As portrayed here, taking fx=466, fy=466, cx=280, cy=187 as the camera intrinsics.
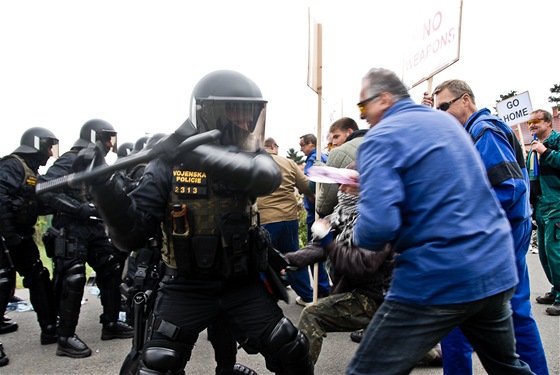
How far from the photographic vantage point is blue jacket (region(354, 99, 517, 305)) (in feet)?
5.81

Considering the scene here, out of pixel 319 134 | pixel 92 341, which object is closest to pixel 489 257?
pixel 319 134

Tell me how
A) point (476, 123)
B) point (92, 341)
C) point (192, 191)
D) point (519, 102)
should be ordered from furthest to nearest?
point (519, 102), point (92, 341), point (476, 123), point (192, 191)

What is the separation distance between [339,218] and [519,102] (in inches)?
196

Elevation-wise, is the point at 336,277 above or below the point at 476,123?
below

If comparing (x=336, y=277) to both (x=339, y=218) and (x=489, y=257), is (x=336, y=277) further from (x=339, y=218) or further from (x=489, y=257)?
(x=489, y=257)

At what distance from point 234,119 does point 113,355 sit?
9.33ft

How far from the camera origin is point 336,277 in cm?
308

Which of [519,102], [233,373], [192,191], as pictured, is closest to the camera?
[192,191]

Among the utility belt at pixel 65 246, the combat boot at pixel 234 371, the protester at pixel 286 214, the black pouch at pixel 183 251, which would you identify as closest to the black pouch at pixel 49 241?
the utility belt at pixel 65 246

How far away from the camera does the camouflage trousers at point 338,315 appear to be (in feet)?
9.81

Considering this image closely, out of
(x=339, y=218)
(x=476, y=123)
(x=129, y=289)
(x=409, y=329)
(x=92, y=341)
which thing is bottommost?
(x=92, y=341)

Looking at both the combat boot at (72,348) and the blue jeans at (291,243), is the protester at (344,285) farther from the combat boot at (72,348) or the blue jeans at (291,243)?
the combat boot at (72,348)

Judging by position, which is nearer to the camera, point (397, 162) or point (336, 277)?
point (397, 162)

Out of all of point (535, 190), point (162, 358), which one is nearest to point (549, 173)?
point (535, 190)
